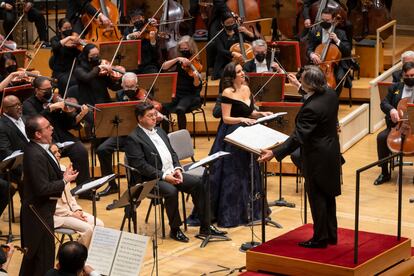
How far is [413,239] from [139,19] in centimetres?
421

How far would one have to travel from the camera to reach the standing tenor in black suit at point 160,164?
807 cm

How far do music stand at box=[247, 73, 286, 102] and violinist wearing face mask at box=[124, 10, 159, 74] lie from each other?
157 cm

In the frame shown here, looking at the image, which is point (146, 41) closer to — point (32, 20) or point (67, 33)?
point (67, 33)

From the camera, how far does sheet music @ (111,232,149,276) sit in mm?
6152

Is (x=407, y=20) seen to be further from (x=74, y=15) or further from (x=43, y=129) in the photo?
(x=43, y=129)

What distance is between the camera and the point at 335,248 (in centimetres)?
698

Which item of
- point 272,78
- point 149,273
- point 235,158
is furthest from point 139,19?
point 149,273

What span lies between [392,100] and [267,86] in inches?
46.4

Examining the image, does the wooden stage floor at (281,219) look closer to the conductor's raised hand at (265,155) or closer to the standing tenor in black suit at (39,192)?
the standing tenor in black suit at (39,192)

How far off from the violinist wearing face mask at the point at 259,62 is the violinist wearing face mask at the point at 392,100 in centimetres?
117

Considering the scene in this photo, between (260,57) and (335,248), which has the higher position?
(260,57)

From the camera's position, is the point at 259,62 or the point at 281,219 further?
Answer: the point at 259,62

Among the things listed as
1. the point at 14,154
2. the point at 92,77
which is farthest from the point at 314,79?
the point at 92,77

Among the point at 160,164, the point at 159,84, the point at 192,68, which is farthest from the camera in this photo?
the point at 192,68
